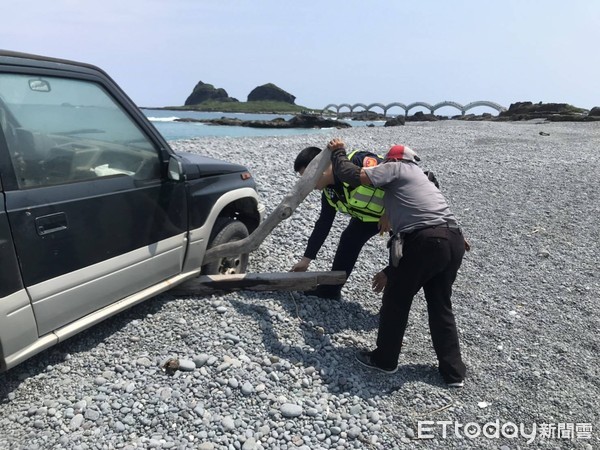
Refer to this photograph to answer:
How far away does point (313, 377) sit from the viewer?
3619 mm

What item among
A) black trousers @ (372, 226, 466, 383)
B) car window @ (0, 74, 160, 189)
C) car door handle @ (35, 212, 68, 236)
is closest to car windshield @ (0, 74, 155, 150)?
car window @ (0, 74, 160, 189)

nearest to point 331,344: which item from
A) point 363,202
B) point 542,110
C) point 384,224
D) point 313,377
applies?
point 313,377

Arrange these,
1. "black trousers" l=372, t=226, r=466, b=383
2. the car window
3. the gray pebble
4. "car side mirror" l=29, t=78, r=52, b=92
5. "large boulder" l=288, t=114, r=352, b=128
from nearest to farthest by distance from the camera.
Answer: the car window < "car side mirror" l=29, t=78, r=52, b=92 < the gray pebble < "black trousers" l=372, t=226, r=466, b=383 < "large boulder" l=288, t=114, r=352, b=128

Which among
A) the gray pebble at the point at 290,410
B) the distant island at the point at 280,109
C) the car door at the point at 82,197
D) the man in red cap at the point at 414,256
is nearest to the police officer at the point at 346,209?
the man in red cap at the point at 414,256

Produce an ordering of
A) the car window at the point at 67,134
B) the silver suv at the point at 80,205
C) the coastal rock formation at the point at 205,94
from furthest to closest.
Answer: the coastal rock formation at the point at 205,94, the car window at the point at 67,134, the silver suv at the point at 80,205

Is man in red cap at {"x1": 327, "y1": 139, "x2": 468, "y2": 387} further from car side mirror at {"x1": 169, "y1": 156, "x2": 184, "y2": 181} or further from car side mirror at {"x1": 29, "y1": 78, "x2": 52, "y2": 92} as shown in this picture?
car side mirror at {"x1": 29, "y1": 78, "x2": 52, "y2": 92}

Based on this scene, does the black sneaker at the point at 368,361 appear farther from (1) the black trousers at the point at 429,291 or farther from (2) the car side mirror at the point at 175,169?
(2) the car side mirror at the point at 175,169

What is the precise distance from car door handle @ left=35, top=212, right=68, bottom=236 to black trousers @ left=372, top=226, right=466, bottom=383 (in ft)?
7.46

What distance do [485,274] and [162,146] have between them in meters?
4.11

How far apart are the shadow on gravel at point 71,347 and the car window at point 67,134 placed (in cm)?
120

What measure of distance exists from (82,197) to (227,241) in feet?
5.75

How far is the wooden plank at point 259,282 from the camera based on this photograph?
439 cm

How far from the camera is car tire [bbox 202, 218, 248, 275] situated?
4.59 m

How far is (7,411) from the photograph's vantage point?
3.05 meters
